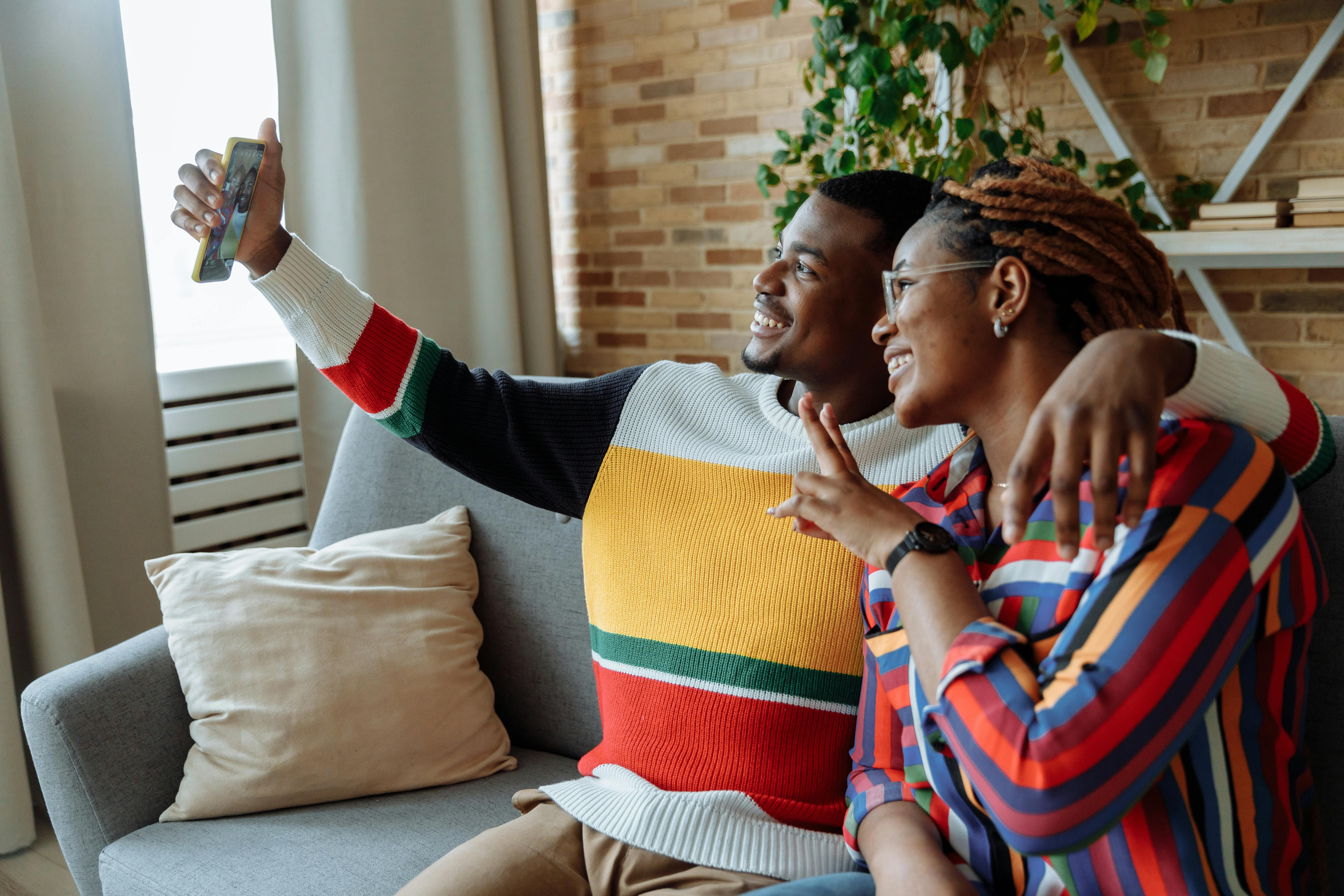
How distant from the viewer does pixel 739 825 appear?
3.73 feet

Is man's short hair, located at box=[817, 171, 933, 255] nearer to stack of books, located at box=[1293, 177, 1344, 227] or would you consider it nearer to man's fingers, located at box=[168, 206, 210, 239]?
man's fingers, located at box=[168, 206, 210, 239]

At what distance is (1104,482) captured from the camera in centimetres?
69

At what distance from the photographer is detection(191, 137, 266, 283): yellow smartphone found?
1.23 m

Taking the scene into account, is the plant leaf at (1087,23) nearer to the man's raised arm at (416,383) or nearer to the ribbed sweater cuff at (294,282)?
the man's raised arm at (416,383)

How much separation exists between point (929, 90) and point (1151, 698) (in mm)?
2197

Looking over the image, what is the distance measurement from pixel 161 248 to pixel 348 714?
1532mm

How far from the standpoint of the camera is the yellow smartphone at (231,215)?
1.23 meters

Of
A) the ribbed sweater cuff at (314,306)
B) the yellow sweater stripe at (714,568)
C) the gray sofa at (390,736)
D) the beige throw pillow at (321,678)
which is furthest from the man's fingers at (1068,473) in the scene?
the beige throw pillow at (321,678)

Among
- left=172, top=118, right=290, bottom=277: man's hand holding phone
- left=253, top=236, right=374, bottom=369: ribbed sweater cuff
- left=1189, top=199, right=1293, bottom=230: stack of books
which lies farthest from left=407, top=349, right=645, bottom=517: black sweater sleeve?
left=1189, top=199, right=1293, bottom=230: stack of books

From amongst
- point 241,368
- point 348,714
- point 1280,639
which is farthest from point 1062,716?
point 241,368

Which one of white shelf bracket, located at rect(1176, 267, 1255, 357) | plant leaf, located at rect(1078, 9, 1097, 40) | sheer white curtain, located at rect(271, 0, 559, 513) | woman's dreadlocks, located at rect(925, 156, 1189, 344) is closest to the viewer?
woman's dreadlocks, located at rect(925, 156, 1189, 344)

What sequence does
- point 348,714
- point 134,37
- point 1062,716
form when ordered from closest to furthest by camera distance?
1. point 1062,716
2. point 348,714
3. point 134,37

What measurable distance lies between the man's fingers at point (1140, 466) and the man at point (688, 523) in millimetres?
490

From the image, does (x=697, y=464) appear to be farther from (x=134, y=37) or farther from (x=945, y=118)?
(x=134, y=37)
